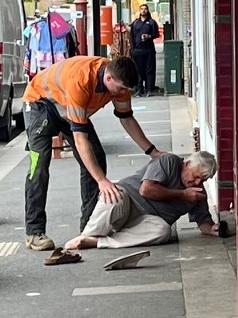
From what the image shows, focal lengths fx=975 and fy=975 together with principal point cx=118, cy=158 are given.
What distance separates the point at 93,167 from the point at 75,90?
1.83ft

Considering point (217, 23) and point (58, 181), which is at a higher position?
point (217, 23)

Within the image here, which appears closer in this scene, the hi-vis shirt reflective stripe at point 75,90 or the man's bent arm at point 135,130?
the hi-vis shirt reflective stripe at point 75,90

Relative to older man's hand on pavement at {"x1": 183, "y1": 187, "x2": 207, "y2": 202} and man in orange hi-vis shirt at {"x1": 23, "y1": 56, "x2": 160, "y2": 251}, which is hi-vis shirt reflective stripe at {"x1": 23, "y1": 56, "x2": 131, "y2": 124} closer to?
man in orange hi-vis shirt at {"x1": 23, "y1": 56, "x2": 160, "y2": 251}

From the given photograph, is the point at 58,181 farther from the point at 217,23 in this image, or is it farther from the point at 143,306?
the point at 143,306

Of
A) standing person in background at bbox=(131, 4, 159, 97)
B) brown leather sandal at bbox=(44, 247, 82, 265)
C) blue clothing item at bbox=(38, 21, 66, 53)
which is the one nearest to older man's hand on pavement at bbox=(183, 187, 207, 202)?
brown leather sandal at bbox=(44, 247, 82, 265)

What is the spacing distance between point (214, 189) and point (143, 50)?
1380 centimetres

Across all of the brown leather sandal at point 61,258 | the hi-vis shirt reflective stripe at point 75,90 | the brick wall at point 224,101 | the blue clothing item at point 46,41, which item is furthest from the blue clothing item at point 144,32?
the brown leather sandal at point 61,258

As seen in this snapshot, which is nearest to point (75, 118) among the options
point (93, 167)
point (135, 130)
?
point (93, 167)

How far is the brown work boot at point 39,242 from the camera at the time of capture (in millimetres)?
7297

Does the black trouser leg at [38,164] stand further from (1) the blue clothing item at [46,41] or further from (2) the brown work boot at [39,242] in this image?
(1) the blue clothing item at [46,41]

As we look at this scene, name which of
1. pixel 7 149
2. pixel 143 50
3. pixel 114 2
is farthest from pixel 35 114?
pixel 114 2

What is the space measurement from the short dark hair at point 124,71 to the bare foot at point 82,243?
126 centimetres

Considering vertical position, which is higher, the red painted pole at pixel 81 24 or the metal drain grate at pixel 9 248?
the red painted pole at pixel 81 24

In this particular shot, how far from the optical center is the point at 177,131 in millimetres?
14875
